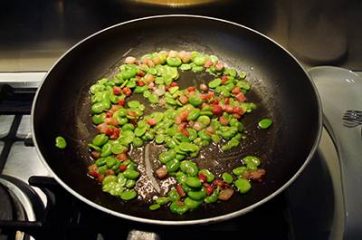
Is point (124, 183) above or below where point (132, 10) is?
below

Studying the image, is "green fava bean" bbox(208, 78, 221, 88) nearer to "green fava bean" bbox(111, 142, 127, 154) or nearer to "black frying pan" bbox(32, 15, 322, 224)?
"black frying pan" bbox(32, 15, 322, 224)

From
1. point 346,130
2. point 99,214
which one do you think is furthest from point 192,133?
point 346,130

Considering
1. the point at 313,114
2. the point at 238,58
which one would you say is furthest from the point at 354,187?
the point at 238,58

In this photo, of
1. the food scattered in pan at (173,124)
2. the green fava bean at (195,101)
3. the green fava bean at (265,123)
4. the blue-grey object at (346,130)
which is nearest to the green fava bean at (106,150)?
the food scattered in pan at (173,124)

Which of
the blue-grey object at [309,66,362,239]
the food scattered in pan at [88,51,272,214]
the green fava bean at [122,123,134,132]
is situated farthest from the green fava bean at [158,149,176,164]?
the blue-grey object at [309,66,362,239]

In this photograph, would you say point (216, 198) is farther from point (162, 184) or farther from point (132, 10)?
point (132, 10)
